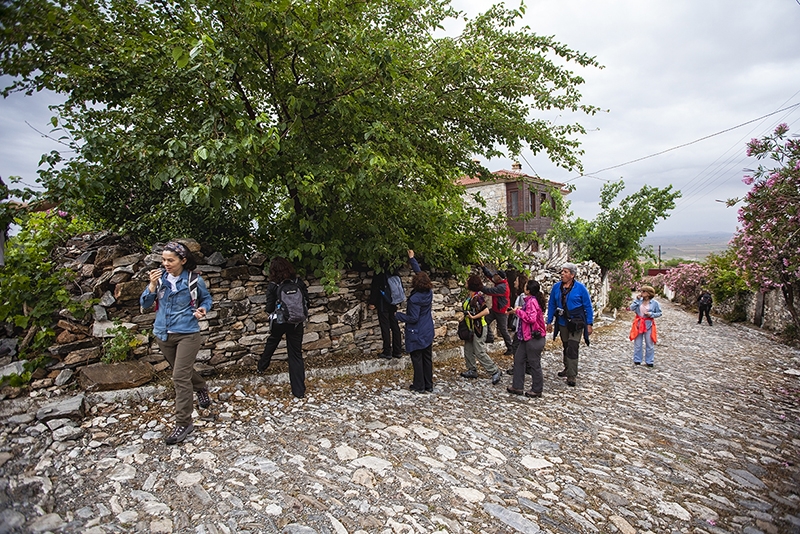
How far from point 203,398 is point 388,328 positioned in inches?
146

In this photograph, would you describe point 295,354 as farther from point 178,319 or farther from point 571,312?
point 571,312

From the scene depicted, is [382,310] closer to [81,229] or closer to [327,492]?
[327,492]

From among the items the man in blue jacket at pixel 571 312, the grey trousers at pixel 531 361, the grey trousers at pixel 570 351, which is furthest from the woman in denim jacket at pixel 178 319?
the grey trousers at pixel 570 351

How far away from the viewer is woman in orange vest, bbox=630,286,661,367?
31.4 ft

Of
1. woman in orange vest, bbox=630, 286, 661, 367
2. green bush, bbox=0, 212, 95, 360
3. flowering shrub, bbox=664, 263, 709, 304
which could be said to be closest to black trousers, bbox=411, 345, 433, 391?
green bush, bbox=0, 212, 95, 360

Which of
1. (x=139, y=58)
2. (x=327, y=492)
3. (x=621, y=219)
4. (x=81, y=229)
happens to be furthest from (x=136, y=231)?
(x=621, y=219)

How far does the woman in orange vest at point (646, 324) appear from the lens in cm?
957

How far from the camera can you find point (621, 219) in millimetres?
21234

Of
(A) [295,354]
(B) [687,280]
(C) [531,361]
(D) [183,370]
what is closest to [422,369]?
(C) [531,361]

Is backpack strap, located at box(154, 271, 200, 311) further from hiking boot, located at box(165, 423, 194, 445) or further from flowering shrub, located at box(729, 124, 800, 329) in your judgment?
flowering shrub, located at box(729, 124, 800, 329)

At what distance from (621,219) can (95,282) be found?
2221 cm

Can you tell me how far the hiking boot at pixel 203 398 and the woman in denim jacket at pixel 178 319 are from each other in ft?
2.09

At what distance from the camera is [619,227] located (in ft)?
69.7

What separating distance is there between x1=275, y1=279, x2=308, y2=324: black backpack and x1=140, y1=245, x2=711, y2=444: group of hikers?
0.04 feet
